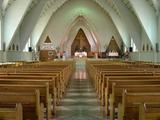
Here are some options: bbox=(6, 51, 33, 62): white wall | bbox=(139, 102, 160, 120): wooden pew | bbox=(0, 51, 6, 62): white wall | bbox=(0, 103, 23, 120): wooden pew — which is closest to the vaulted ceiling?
bbox=(0, 51, 6, 62): white wall

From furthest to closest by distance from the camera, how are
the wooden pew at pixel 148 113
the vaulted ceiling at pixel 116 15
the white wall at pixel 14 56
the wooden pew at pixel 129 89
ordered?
the vaulted ceiling at pixel 116 15, the white wall at pixel 14 56, the wooden pew at pixel 129 89, the wooden pew at pixel 148 113

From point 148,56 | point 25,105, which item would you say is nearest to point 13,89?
point 25,105

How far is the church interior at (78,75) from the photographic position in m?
5.45

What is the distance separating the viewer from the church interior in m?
5.45

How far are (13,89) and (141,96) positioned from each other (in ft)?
8.45

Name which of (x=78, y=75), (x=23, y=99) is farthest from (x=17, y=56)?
(x=23, y=99)

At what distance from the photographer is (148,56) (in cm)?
3653

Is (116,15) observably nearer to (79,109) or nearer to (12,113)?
(79,109)

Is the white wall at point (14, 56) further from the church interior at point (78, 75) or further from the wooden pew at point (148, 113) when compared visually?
the wooden pew at point (148, 113)

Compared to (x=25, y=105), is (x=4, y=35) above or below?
above

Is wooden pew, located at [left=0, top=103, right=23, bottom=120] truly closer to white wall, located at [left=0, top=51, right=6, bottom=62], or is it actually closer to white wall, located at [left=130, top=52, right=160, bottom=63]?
white wall, located at [left=0, top=51, right=6, bottom=62]

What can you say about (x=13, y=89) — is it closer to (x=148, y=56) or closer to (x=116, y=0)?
(x=148, y=56)

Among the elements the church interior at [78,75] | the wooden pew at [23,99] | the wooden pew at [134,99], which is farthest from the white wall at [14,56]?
the wooden pew at [134,99]

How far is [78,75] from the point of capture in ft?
79.9
